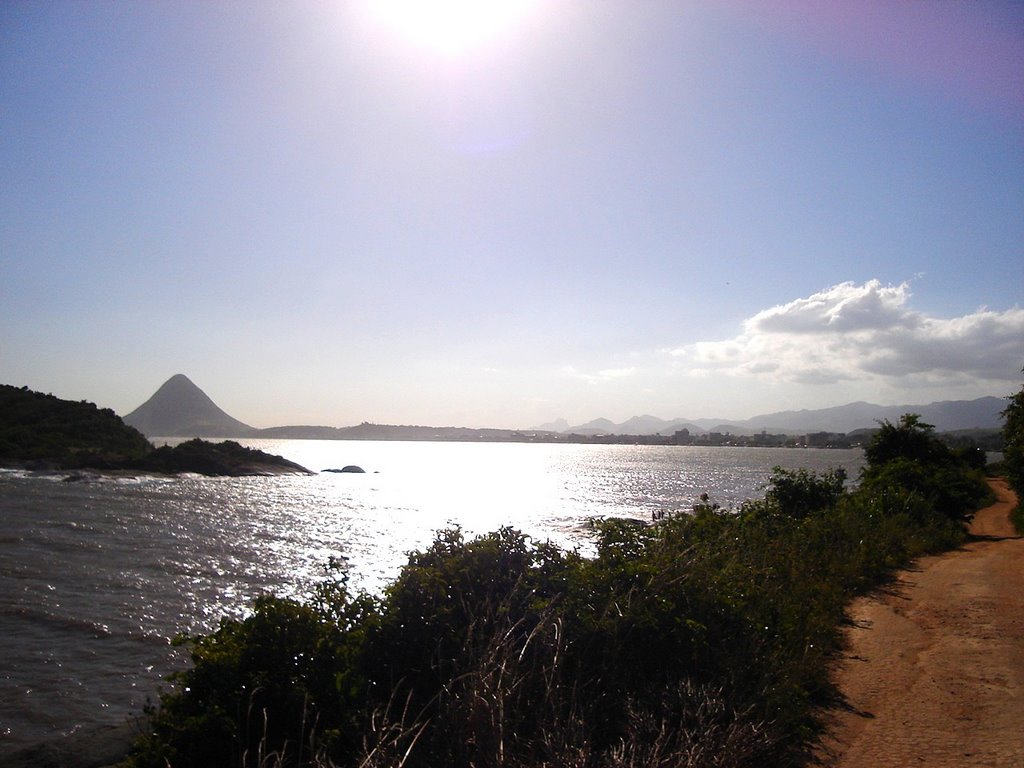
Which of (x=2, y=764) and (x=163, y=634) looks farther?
(x=163, y=634)

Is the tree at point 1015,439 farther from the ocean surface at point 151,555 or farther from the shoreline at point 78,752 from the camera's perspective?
the shoreline at point 78,752

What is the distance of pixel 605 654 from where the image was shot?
543cm

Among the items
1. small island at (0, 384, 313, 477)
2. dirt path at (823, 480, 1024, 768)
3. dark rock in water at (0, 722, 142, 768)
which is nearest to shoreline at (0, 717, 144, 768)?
dark rock in water at (0, 722, 142, 768)

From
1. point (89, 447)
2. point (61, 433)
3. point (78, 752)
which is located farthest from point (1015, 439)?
point (61, 433)

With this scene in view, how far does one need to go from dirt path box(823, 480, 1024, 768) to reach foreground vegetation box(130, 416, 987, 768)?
419 mm

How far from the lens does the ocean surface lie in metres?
9.71

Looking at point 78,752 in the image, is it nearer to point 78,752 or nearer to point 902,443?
point 78,752

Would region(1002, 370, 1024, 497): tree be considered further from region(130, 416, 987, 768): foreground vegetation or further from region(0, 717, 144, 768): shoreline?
region(0, 717, 144, 768): shoreline

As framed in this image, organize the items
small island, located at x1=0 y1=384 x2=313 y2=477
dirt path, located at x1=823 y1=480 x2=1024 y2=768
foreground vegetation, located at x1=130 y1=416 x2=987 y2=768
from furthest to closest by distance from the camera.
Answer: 1. small island, located at x1=0 y1=384 x2=313 y2=477
2. dirt path, located at x1=823 y1=480 x2=1024 y2=768
3. foreground vegetation, located at x1=130 y1=416 x2=987 y2=768

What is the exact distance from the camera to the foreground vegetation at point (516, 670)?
421 centimetres

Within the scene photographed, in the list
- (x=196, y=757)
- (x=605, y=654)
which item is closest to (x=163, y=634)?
(x=196, y=757)

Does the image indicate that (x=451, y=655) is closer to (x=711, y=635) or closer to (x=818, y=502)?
(x=711, y=635)

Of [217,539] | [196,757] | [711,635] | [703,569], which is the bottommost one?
[217,539]

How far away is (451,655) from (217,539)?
20571 mm
